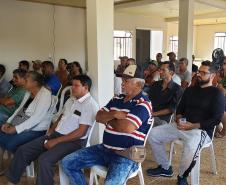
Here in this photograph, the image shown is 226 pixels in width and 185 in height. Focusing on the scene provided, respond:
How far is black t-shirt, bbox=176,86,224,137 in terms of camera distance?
8.68ft

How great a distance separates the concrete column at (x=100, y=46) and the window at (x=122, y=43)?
283 inches

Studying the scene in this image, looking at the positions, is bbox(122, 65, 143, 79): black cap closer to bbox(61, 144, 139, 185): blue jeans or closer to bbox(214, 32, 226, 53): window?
bbox(61, 144, 139, 185): blue jeans

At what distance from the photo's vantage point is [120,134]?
2.12 metres

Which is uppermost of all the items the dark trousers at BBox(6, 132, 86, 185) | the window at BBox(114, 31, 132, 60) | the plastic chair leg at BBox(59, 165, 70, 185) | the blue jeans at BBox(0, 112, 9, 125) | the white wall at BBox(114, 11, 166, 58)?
the white wall at BBox(114, 11, 166, 58)

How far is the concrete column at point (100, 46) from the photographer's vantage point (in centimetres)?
288

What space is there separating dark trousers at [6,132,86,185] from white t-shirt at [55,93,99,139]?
0.10 m

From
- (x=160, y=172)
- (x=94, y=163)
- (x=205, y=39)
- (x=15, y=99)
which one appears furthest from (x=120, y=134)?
(x=205, y=39)

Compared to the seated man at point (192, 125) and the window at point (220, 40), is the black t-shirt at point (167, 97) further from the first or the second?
the window at point (220, 40)

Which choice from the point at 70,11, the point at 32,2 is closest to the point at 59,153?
the point at 32,2

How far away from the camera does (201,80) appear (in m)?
2.77

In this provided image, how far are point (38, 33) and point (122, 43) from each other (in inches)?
156

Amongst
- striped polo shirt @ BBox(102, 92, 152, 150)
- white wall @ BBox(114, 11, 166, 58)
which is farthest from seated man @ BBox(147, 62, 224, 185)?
white wall @ BBox(114, 11, 166, 58)

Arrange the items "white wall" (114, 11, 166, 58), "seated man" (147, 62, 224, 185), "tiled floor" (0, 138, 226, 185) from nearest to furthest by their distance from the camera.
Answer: "seated man" (147, 62, 224, 185), "tiled floor" (0, 138, 226, 185), "white wall" (114, 11, 166, 58)

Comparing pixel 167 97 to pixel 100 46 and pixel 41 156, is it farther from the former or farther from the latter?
pixel 41 156
